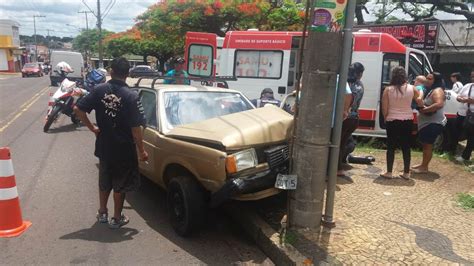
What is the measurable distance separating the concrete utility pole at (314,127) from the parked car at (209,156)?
0.32 meters

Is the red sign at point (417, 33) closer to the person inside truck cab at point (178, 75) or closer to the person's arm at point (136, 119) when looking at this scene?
the person inside truck cab at point (178, 75)

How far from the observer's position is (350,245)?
402 cm

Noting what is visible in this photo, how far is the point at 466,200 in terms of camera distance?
5371 millimetres

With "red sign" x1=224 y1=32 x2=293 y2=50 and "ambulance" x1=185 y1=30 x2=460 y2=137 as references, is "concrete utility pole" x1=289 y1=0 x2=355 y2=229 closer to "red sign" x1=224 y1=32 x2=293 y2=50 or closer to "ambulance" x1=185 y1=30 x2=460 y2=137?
"ambulance" x1=185 y1=30 x2=460 y2=137

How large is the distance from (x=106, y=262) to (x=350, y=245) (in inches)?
89.4

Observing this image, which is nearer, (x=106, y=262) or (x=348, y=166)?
(x=106, y=262)

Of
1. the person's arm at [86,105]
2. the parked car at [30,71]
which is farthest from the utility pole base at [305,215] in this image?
the parked car at [30,71]

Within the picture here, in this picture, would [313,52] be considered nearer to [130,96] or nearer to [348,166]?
[130,96]

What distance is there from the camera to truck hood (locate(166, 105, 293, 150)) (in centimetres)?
429

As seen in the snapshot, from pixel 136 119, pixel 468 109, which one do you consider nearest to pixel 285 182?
pixel 136 119

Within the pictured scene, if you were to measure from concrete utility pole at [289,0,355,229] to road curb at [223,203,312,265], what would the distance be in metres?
0.31

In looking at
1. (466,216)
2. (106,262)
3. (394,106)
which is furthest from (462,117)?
(106,262)

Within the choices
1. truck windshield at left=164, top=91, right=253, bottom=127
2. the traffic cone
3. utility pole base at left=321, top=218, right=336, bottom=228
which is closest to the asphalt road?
the traffic cone

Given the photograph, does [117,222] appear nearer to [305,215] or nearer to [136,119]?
[136,119]
